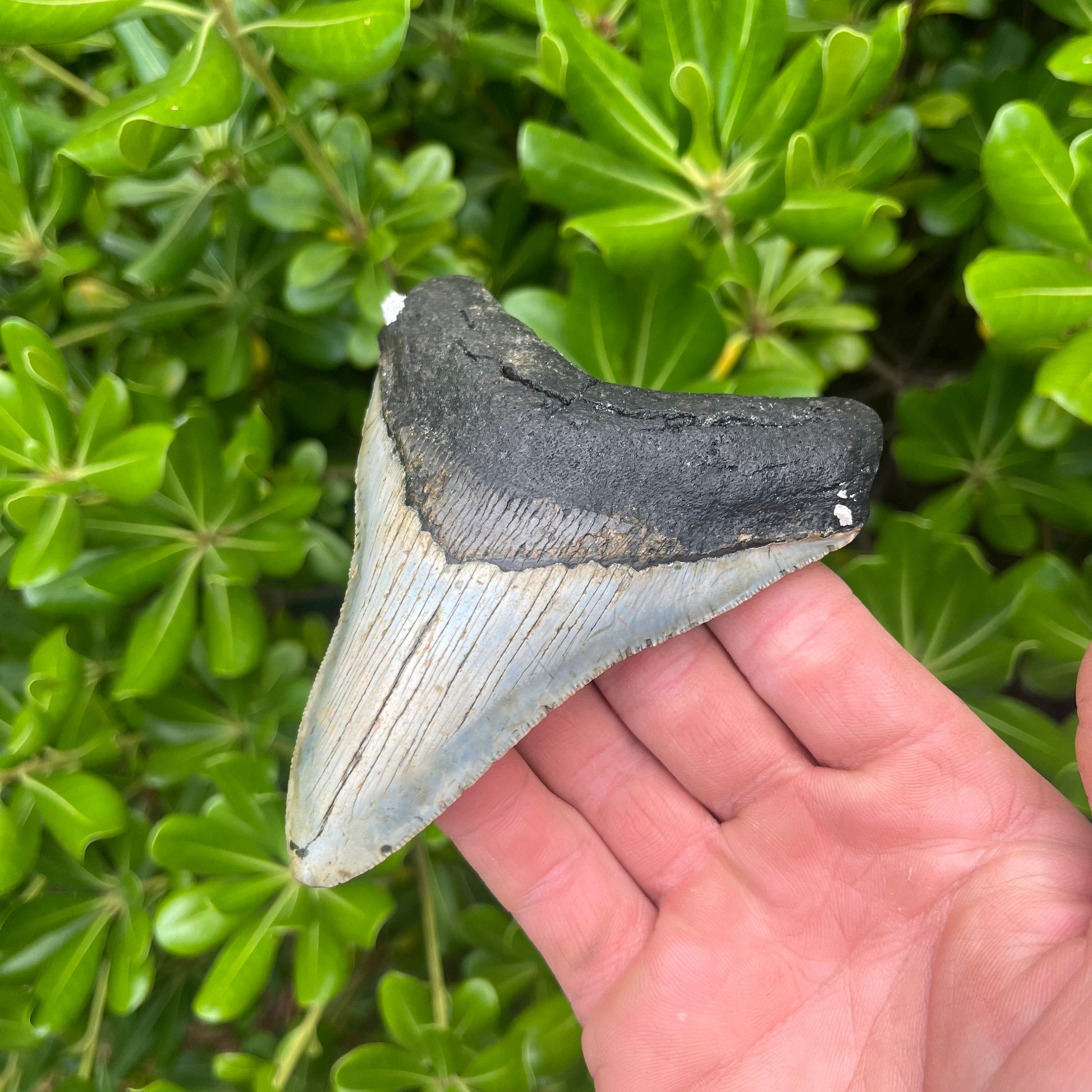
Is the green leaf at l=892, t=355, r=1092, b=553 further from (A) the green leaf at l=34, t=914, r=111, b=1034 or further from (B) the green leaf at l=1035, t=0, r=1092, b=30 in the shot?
(A) the green leaf at l=34, t=914, r=111, b=1034

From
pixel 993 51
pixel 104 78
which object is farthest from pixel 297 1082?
pixel 993 51

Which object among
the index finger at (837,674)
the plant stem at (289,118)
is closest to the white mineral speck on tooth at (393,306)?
the plant stem at (289,118)

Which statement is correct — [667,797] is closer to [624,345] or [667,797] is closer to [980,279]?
[624,345]

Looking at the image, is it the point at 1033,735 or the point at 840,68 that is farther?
the point at 1033,735

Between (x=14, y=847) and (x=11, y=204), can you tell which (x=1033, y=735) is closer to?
(x=14, y=847)

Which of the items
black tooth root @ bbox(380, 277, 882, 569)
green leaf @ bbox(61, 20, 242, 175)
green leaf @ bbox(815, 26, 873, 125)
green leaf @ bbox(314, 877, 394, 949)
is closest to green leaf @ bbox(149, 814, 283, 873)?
green leaf @ bbox(314, 877, 394, 949)

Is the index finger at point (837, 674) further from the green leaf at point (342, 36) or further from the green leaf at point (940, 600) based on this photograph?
the green leaf at point (342, 36)

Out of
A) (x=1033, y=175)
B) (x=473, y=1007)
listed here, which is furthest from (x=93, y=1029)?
(x=1033, y=175)
